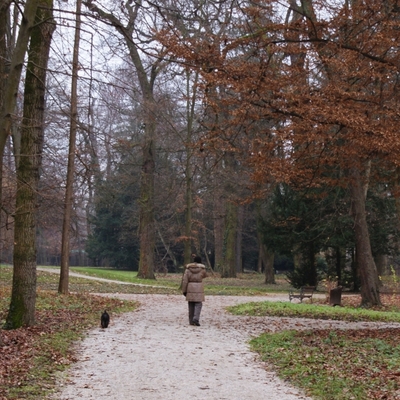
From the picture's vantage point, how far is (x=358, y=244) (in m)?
20.0

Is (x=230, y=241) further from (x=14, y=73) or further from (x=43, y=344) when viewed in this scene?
(x=14, y=73)

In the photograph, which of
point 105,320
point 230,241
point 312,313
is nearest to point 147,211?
point 230,241

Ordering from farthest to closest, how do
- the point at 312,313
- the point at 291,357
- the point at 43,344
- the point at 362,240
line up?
the point at 362,240 < the point at 312,313 < the point at 43,344 < the point at 291,357

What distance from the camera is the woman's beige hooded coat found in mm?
14070

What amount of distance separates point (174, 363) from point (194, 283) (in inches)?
205

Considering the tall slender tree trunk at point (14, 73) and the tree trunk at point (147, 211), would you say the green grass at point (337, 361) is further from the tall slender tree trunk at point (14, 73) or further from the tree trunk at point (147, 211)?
the tree trunk at point (147, 211)

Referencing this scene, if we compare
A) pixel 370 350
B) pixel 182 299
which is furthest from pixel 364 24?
pixel 182 299

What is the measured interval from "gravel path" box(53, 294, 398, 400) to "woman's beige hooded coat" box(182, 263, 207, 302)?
717 millimetres

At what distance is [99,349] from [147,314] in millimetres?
6214

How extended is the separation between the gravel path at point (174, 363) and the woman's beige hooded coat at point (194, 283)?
28.2 inches

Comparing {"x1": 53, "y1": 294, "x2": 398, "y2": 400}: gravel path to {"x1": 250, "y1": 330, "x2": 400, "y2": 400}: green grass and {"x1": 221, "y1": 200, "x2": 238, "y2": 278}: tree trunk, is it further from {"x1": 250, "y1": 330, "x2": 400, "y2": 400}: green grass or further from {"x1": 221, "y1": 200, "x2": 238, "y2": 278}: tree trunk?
{"x1": 221, "y1": 200, "x2": 238, "y2": 278}: tree trunk

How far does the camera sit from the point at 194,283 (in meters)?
14.3

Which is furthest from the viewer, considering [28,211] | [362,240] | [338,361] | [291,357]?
[362,240]

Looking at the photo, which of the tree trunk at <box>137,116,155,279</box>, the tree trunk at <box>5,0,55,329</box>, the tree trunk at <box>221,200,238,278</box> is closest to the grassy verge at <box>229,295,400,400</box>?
the tree trunk at <box>5,0,55,329</box>
